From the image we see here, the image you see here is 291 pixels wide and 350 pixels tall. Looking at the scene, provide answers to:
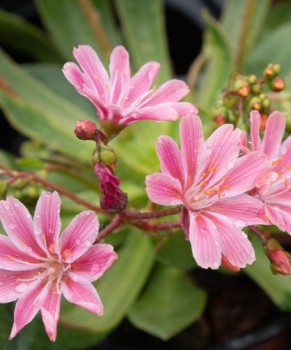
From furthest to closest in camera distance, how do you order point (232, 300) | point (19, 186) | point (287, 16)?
point (287, 16)
point (232, 300)
point (19, 186)

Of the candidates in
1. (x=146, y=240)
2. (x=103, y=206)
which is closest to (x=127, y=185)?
(x=146, y=240)

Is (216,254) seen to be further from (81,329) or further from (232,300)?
(232,300)

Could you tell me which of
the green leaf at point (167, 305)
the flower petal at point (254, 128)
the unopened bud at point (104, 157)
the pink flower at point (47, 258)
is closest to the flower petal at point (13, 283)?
the pink flower at point (47, 258)

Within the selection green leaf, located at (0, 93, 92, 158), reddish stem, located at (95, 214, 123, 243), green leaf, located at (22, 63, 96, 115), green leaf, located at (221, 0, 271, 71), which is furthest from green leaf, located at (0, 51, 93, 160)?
reddish stem, located at (95, 214, 123, 243)

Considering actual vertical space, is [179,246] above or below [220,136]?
below

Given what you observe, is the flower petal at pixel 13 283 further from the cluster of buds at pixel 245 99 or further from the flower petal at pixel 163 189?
the cluster of buds at pixel 245 99

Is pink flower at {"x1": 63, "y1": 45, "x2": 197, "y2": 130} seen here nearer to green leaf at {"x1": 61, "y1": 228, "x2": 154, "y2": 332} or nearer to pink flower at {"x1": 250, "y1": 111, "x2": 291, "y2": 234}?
pink flower at {"x1": 250, "y1": 111, "x2": 291, "y2": 234}

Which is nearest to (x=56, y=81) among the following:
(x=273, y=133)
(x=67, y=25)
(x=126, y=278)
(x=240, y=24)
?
(x=67, y=25)
